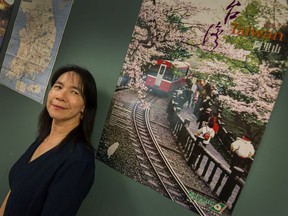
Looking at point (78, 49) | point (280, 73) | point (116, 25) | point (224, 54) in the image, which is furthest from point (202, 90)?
point (78, 49)

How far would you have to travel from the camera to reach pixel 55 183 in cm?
102

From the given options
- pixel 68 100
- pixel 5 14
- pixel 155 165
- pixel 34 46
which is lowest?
pixel 155 165

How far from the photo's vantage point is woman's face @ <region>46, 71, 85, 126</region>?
3.96 feet

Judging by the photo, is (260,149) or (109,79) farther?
(109,79)

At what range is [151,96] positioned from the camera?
4.38ft

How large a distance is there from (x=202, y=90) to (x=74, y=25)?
96 centimetres

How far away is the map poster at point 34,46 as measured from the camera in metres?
1.80

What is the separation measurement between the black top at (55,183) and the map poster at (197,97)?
1.12ft

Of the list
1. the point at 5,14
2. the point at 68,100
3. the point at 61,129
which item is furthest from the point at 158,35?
the point at 5,14

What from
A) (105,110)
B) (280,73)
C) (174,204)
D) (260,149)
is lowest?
(174,204)

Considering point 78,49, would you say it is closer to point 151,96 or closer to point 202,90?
point 151,96

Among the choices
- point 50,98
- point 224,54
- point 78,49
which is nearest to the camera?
point 224,54

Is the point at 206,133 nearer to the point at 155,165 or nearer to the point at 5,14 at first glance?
the point at 155,165

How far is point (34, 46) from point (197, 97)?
127 centimetres
